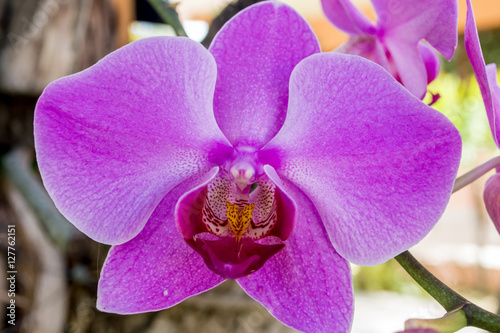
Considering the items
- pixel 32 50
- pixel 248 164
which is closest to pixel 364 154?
pixel 248 164

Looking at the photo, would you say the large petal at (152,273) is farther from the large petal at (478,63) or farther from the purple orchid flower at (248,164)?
the large petal at (478,63)

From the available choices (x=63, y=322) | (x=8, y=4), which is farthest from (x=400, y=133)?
(x=8, y=4)

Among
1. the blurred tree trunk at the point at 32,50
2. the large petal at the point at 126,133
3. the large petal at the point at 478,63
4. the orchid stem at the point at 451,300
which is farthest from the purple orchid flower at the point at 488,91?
the blurred tree trunk at the point at 32,50

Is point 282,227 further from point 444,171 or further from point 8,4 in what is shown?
point 8,4

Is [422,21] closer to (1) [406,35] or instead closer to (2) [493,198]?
(1) [406,35]

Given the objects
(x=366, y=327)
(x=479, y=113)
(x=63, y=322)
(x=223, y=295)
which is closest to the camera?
(x=223, y=295)

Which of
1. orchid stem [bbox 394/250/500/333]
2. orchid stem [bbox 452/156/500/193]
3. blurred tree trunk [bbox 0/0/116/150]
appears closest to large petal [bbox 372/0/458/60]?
orchid stem [bbox 452/156/500/193]
